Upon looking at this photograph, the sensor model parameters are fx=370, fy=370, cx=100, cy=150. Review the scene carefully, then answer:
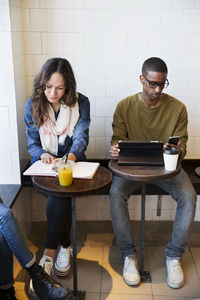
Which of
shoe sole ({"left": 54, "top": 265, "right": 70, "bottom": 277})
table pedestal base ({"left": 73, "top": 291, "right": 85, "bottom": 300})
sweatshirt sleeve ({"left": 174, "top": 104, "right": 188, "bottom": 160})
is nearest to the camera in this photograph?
table pedestal base ({"left": 73, "top": 291, "right": 85, "bottom": 300})

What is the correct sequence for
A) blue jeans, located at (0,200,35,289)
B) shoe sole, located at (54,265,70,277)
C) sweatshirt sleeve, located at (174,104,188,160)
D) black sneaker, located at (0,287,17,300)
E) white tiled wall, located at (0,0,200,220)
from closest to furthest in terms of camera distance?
1. blue jeans, located at (0,200,35,289)
2. black sneaker, located at (0,287,17,300)
3. shoe sole, located at (54,265,70,277)
4. sweatshirt sleeve, located at (174,104,188,160)
5. white tiled wall, located at (0,0,200,220)

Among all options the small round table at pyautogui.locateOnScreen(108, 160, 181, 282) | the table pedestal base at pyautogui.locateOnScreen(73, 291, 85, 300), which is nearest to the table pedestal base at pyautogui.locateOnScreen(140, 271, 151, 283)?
the table pedestal base at pyautogui.locateOnScreen(73, 291, 85, 300)

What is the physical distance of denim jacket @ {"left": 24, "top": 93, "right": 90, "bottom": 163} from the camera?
249cm

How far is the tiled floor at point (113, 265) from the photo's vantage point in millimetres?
2329

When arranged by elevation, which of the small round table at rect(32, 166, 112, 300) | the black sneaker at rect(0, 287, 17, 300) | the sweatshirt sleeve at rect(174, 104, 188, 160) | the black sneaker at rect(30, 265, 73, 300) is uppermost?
the sweatshirt sleeve at rect(174, 104, 188, 160)

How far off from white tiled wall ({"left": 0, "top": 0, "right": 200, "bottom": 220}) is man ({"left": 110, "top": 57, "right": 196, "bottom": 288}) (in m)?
0.36

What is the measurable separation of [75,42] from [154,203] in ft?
4.96

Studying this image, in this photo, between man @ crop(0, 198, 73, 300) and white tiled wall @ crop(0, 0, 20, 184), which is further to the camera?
white tiled wall @ crop(0, 0, 20, 184)

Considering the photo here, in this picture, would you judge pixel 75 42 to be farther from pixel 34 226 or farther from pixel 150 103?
pixel 34 226

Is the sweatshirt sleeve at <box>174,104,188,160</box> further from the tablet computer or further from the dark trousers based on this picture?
the dark trousers

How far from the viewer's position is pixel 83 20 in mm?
2824

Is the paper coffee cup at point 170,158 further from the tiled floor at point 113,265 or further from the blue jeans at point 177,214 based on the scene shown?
the tiled floor at point 113,265

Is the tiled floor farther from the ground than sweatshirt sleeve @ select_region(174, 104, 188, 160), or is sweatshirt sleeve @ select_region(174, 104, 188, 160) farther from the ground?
sweatshirt sleeve @ select_region(174, 104, 188, 160)

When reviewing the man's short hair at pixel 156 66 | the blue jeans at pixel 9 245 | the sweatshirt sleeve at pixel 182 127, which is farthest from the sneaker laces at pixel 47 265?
the man's short hair at pixel 156 66
